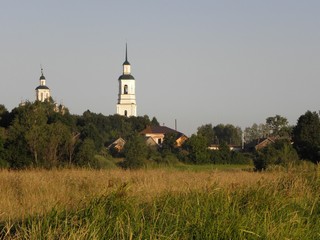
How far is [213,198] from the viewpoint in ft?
32.7

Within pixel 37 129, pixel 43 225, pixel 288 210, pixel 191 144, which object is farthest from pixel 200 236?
pixel 191 144

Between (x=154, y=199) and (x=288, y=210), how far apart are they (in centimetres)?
213

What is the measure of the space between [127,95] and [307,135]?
108 meters

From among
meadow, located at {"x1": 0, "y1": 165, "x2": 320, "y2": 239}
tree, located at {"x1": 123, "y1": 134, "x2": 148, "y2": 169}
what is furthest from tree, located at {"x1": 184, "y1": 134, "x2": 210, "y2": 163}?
meadow, located at {"x1": 0, "y1": 165, "x2": 320, "y2": 239}

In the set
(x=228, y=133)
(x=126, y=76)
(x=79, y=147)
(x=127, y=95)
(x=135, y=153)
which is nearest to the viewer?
(x=79, y=147)

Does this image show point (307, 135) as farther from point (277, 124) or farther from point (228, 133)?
point (228, 133)

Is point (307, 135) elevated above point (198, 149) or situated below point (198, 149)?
above

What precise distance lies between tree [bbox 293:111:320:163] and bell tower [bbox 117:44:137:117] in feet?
330

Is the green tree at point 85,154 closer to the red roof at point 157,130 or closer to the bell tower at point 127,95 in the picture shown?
the red roof at point 157,130

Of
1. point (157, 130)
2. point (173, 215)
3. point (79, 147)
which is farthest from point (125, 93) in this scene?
point (173, 215)

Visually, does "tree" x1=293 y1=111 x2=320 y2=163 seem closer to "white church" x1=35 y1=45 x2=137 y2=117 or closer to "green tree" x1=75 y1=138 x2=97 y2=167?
"green tree" x1=75 y1=138 x2=97 y2=167

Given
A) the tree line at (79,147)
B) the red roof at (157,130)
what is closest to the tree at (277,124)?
the red roof at (157,130)

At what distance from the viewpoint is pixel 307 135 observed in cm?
6119

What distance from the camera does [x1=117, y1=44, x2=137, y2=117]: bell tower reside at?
16400cm
